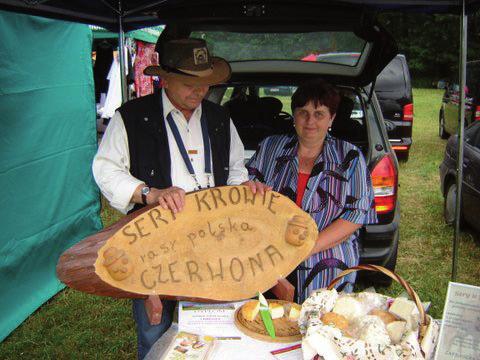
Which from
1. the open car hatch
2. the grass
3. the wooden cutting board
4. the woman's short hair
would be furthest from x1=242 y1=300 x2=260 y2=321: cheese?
the grass

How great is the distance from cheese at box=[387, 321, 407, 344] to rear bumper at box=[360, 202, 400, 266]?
1894 mm

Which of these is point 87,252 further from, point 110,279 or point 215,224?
point 215,224

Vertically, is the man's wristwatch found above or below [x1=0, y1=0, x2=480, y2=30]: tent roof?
below

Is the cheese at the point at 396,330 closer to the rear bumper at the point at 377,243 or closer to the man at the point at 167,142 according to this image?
the man at the point at 167,142

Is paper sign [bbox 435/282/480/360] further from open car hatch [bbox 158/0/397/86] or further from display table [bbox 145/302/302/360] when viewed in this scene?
open car hatch [bbox 158/0/397/86]

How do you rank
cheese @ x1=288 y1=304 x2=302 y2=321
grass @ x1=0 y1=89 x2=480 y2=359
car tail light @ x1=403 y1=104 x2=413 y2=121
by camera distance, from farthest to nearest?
car tail light @ x1=403 y1=104 x2=413 y2=121 → grass @ x1=0 y1=89 x2=480 y2=359 → cheese @ x1=288 y1=304 x2=302 y2=321

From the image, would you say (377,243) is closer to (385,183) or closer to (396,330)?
(385,183)

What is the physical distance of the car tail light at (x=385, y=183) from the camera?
9.87 ft

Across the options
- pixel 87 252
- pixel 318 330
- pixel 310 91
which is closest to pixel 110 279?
pixel 87 252

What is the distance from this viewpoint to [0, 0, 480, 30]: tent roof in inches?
85.7

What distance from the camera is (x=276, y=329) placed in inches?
56.4

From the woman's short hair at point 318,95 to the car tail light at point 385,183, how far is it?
0.97m

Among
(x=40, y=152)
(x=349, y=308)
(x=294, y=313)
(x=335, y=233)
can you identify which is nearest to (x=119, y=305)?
(x=40, y=152)

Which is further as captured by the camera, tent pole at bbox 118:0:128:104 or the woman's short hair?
tent pole at bbox 118:0:128:104
